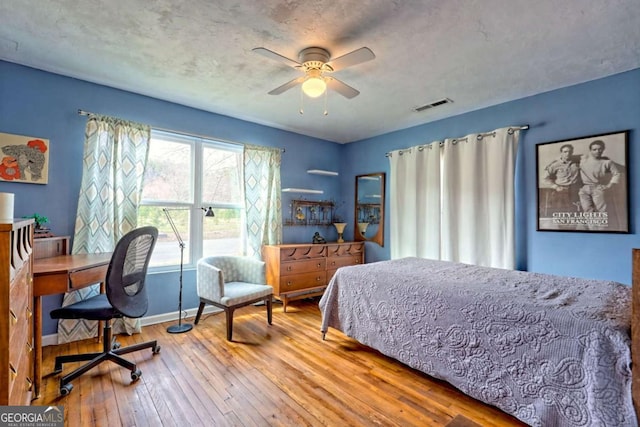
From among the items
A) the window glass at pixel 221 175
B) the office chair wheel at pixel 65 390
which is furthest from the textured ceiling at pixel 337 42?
the office chair wheel at pixel 65 390

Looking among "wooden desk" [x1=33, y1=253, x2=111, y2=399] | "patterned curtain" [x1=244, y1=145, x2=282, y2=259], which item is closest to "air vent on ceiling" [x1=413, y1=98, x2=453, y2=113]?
"patterned curtain" [x1=244, y1=145, x2=282, y2=259]

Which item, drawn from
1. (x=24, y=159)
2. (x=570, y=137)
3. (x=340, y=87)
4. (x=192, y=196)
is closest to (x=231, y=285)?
(x=192, y=196)

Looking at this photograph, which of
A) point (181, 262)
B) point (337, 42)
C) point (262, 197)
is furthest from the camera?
point (262, 197)

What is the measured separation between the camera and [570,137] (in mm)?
2809

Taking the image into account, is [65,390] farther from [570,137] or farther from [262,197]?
[570,137]

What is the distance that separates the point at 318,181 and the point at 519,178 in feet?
9.13

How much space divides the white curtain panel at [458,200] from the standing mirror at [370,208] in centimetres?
28

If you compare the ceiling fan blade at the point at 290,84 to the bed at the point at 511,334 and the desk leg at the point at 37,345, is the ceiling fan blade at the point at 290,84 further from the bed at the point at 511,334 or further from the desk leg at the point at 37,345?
the desk leg at the point at 37,345

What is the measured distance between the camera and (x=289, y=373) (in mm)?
2275

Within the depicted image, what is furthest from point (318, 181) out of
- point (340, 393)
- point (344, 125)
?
point (340, 393)

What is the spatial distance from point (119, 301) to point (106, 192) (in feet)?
4.38

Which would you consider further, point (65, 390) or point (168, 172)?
point (168, 172)

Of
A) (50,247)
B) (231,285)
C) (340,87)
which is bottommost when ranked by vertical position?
(231,285)

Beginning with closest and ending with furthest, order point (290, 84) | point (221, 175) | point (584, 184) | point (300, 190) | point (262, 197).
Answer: point (290, 84) → point (584, 184) → point (221, 175) → point (262, 197) → point (300, 190)
